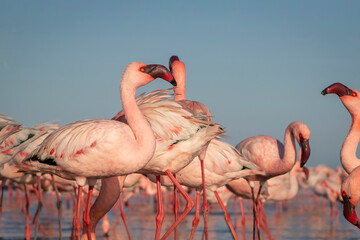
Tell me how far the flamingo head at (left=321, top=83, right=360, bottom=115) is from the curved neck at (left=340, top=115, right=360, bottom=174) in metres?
0.12

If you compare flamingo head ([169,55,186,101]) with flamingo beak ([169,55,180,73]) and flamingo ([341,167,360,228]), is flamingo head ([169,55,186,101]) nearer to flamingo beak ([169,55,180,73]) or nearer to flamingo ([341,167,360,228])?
flamingo beak ([169,55,180,73])

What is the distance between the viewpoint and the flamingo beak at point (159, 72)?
525cm

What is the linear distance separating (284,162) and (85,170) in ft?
12.6

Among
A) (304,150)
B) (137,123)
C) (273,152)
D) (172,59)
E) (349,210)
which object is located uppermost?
(172,59)

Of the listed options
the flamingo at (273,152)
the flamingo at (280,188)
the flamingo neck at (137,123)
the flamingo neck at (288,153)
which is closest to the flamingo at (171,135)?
the flamingo neck at (137,123)

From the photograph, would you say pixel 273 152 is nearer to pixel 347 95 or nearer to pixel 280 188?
pixel 347 95

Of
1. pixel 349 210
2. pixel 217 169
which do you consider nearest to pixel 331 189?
pixel 217 169

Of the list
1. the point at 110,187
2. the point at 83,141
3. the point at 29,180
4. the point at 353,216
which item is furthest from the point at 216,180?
the point at 29,180

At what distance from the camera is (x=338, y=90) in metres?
7.24

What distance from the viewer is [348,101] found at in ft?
24.2

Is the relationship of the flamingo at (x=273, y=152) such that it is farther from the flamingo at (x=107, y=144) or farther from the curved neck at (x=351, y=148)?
the flamingo at (x=107, y=144)

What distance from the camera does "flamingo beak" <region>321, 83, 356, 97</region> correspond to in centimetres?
720

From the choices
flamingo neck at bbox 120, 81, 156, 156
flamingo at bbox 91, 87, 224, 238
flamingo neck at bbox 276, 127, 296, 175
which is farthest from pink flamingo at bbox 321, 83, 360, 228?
flamingo neck at bbox 120, 81, 156, 156

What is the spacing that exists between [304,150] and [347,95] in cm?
96
